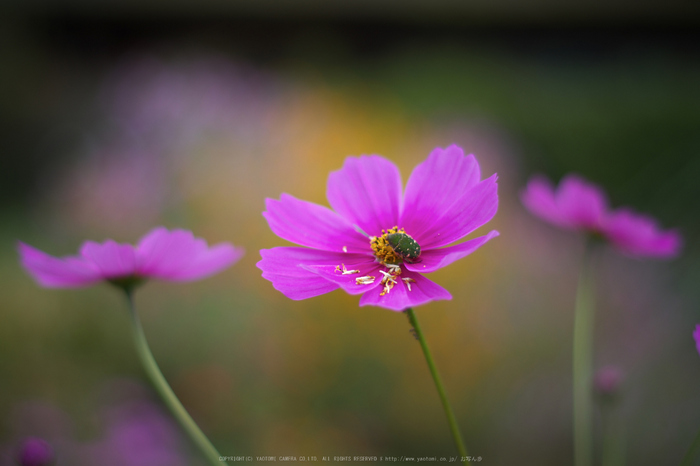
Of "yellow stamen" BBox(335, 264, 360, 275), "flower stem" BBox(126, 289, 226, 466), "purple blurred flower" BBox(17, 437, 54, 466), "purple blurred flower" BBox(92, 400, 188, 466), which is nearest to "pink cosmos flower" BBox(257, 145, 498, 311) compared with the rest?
"yellow stamen" BBox(335, 264, 360, 275)

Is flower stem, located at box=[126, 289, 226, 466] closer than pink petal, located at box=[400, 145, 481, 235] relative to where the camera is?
Yes

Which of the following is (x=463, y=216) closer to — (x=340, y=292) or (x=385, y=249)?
→ (x=385, y=249)

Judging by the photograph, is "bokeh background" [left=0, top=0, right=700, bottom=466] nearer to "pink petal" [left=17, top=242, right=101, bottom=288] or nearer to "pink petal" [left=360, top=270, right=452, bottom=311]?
"pink petal" [left=17, top=242, right=101, bottom=288]

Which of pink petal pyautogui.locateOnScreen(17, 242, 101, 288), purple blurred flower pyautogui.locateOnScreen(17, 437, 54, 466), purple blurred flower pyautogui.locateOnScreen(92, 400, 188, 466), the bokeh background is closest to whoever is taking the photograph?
pink petal pyautogui.locateOnScreen(17, 242, 101, 288)

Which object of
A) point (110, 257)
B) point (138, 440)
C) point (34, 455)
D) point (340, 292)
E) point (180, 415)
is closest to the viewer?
point (180, 415)

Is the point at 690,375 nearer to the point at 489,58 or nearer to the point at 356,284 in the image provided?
the point at 356,284

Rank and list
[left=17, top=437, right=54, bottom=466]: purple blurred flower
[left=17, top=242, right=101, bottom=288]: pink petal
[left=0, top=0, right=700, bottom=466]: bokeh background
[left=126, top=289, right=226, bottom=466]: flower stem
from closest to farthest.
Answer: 1. [left=126, top=289, right=226, bottom=466]: flower stem
2. [left=17, top=242, right=101, bottom=288]: pink petal
3. [left=17, top=437, right=54, bottom=466]: purple blurred flower
4. [left=0, top=0, right=700, bottom=466]: bokeh background

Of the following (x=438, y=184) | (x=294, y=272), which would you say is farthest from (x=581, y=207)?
(x=294, y=272)
